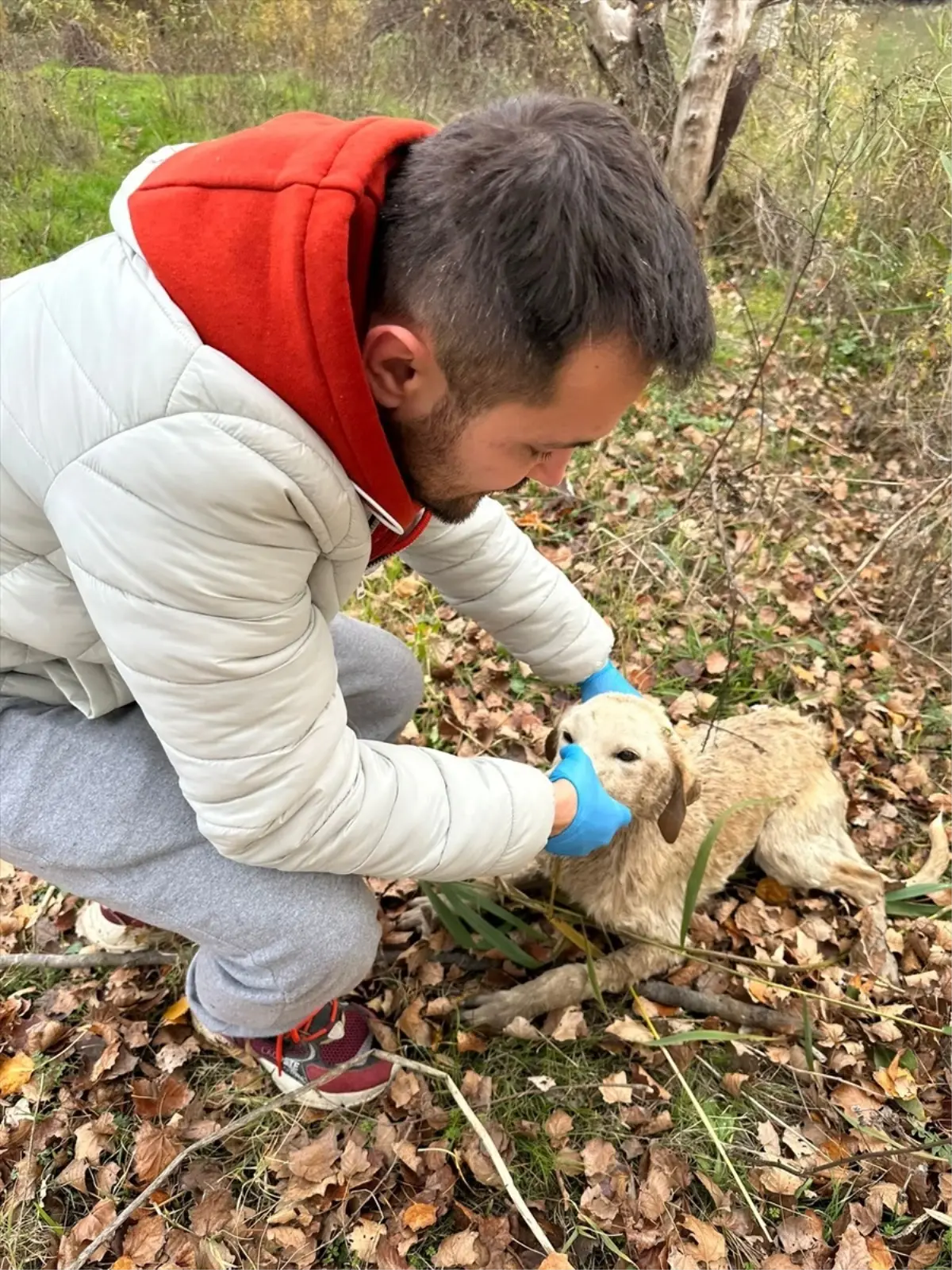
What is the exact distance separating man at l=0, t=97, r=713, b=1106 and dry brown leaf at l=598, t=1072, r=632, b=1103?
1031 millimetres

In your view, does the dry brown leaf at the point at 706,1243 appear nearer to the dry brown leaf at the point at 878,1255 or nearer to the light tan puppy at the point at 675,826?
the dry brown leaf at the point at 878,1255

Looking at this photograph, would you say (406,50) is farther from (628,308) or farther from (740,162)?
(628,308)

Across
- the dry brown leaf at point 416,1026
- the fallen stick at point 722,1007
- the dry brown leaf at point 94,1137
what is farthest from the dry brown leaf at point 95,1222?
the fallen stick at point 722,1007

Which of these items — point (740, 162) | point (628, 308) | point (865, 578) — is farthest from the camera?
point (740, 162)

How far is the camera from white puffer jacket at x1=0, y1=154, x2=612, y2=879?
1.40 meters

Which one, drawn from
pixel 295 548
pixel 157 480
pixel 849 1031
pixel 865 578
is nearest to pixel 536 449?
pixel 295 548

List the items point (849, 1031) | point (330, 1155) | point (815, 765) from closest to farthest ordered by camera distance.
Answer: point (330, 1155), point (849, 1031), point (815, 765)

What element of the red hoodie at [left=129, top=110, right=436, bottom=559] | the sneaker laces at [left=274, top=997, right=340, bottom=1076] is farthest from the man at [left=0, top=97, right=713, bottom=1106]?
the sneaker laces at [left=274, top=997, right=340, bottom=1076]

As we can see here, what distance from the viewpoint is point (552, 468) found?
1.70m

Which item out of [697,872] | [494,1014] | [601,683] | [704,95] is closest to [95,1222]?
[494,1014]

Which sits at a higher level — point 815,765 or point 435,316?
point 435,316

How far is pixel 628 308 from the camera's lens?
1.33m

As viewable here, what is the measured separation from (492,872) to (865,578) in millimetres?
3000

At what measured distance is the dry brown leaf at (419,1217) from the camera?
221 centimetres
